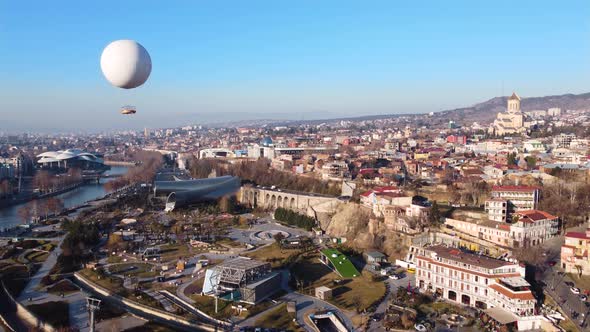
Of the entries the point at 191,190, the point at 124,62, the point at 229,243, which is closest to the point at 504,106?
the point at 191,190

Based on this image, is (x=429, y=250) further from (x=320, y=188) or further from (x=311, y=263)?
(x=320, y=188)

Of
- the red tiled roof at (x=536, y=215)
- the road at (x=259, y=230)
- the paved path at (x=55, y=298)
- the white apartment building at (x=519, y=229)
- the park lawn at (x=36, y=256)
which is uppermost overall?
the red tiled roof at (x=536, y=215)

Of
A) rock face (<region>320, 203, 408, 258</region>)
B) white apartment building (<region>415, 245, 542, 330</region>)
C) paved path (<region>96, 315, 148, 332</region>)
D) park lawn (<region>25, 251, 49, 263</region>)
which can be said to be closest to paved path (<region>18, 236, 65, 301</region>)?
park lawn (<region>25, 251, 49, 263</region>)

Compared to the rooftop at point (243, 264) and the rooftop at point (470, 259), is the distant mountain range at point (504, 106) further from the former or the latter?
the rooftop at point (243, 264)

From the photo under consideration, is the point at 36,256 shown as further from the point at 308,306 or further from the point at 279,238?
the point at 308,306

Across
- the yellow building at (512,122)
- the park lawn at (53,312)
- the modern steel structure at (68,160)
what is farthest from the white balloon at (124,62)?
the modern steel structure at (68,160)

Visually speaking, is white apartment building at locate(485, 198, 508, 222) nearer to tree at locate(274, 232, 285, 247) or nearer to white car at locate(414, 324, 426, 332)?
tree at locate(274, 232, 285, 247)
